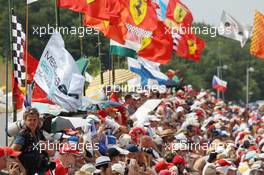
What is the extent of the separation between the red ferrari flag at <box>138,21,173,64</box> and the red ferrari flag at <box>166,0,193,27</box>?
122 inches

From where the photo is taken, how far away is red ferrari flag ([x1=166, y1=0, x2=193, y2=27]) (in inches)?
1103

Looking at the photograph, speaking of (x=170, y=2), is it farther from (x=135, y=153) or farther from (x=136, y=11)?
(x=135, y=153)

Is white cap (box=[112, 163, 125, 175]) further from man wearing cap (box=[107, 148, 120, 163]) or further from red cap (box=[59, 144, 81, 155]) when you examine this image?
man wearing cap (box=[107, 148, 120, 163])

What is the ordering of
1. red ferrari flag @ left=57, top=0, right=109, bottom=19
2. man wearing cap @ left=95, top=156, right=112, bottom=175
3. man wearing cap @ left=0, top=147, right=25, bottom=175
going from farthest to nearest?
red ferrari flag @ left=57, top=0, right=109, bottom=19 → man wearing cap @ left=95, top=156, right=112, bottom=175 → man wearing cap @ left=0, top=147, right=25, bottom=175

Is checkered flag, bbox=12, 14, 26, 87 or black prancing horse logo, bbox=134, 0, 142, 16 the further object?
black prancing horse logo, bbox=134, 0, 142, 16

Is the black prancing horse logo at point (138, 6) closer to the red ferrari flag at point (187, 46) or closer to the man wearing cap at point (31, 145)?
the red ferrari flag at point (187, 46)

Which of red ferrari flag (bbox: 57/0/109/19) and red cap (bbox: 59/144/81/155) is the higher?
→ red ferrari flag (bbox: 57/0/109/19)

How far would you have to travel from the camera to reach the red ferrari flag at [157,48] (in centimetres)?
2392

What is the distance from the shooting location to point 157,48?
2433 centimetres

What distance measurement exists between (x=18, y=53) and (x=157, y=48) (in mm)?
9884

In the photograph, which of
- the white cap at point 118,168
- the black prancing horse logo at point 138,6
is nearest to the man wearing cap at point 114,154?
the white cap at point 118,168

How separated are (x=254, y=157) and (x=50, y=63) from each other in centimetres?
450

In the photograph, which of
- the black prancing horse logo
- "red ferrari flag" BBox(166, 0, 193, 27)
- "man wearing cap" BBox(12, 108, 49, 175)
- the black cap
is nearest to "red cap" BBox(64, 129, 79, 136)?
the black cap

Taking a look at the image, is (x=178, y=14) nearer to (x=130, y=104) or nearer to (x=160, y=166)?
(x=130, y=104)
